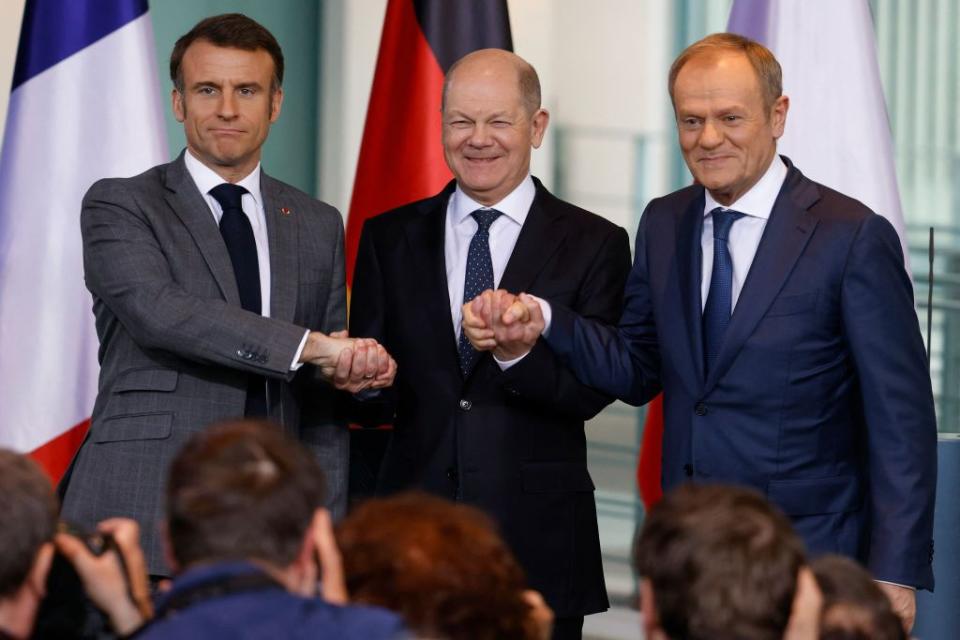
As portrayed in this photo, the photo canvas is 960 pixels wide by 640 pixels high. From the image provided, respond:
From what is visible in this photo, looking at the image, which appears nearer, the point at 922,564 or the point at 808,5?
the point at 922,564

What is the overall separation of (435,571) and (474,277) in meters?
1.68

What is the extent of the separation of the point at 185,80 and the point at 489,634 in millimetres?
1999

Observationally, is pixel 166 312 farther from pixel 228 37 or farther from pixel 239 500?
pixel 239 500

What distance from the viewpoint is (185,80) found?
11.2 ft

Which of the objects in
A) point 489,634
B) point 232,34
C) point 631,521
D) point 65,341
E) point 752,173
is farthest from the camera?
point 631,521

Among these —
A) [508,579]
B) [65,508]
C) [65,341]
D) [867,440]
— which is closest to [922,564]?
[867,440]

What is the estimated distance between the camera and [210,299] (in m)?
3.18

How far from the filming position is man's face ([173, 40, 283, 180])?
11.0 feet

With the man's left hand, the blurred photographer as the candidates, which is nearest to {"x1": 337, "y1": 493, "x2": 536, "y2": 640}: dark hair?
the blurred photographer

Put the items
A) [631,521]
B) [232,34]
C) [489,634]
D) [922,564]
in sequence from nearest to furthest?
[489,634]
[922,564]
[232,34]
[631,521]

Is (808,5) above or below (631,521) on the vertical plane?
above

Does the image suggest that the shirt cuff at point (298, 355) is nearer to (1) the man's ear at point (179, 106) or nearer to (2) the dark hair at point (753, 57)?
(1) the man's ear at point (179, 106)

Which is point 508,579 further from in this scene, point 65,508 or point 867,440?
point 65,508

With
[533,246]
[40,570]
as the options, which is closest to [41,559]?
[40,570]
